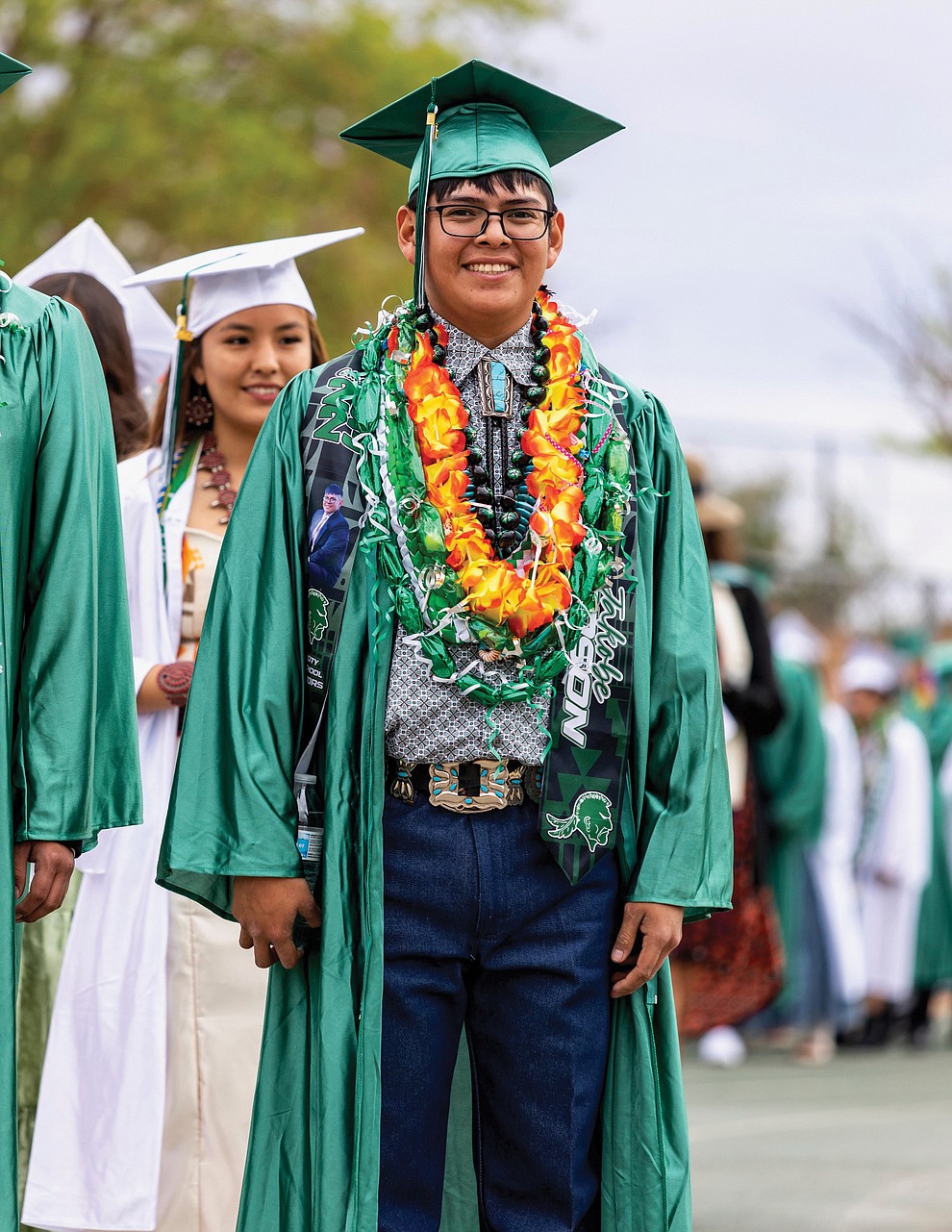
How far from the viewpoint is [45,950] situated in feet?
15.8

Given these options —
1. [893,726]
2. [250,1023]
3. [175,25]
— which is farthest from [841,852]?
[175,25]

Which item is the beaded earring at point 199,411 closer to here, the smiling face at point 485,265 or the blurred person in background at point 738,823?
the smiling face at point 485,265

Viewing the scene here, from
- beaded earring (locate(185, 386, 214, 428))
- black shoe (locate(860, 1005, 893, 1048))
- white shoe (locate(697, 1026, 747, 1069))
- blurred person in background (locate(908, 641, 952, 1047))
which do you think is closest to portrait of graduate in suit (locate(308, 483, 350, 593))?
beaded earring (locate(185, 386, 214, 428))

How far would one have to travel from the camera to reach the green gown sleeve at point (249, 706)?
11.5 feet

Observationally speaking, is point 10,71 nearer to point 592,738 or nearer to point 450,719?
point 450,719

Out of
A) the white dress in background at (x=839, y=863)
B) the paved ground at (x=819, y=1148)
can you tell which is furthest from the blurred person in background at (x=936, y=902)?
the paved ground at (x=819, y=1148)

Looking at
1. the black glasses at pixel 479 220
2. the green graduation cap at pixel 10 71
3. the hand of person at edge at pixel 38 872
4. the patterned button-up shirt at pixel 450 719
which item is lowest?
the hand of person at edge at pixel 38 872

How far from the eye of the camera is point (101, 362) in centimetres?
482

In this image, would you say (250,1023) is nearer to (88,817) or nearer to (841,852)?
(88,817)

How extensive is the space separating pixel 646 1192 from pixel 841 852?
854 centimetres

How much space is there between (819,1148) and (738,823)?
1.30 m

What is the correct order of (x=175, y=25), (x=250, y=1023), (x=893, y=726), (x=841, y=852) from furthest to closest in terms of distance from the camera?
(x=175, y=25) → (x=893, y=726) → (x=841, y=852) → (x=250, y=1023)

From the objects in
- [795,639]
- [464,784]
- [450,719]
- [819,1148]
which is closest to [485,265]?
[450,719]

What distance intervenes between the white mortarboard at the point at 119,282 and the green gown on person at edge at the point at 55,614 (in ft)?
5.36
